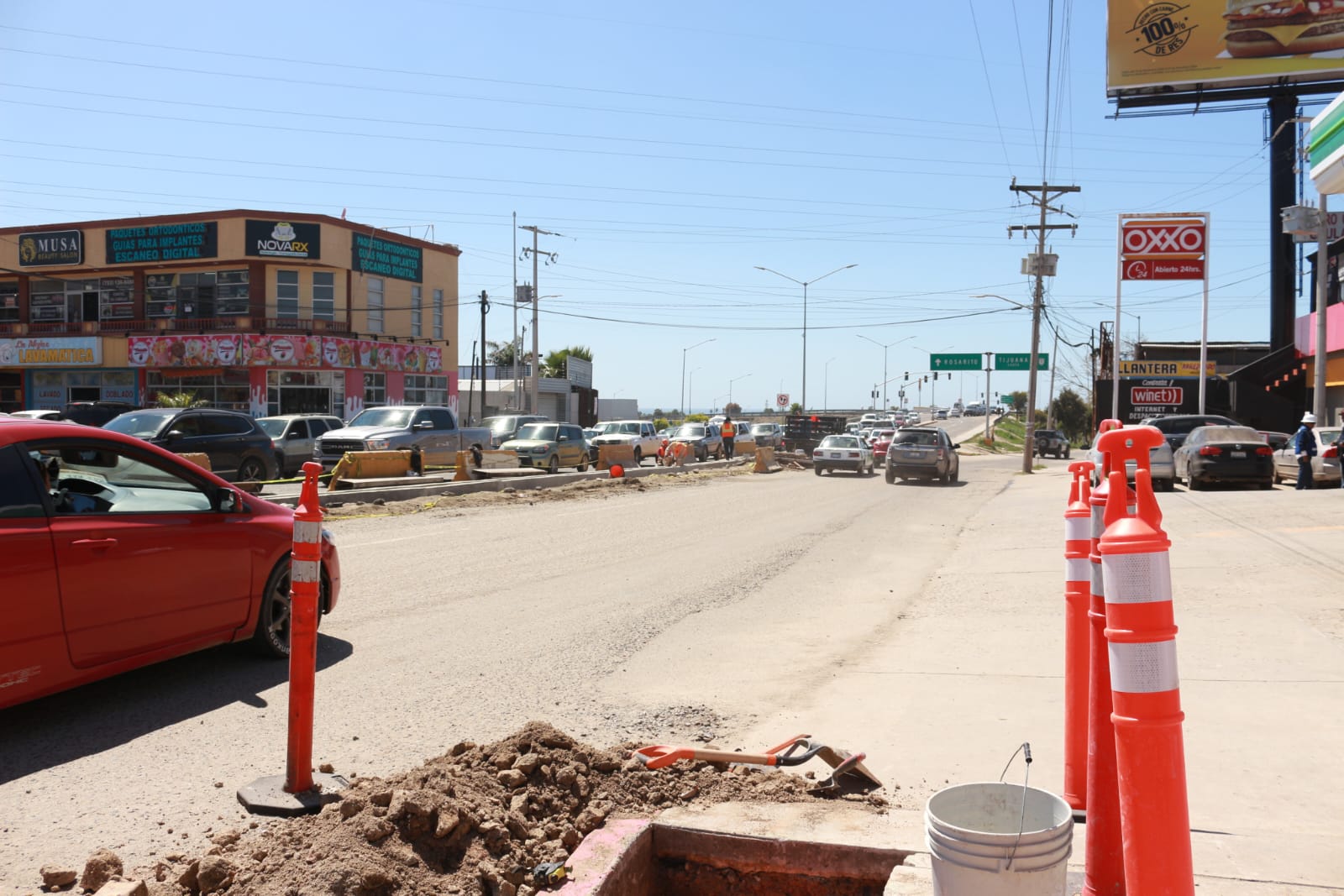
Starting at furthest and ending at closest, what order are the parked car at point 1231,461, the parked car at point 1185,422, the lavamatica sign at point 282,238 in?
the lavamatica sign at point 282,238 → the parked car at point 1185,422 → the parked car at point 1231,461

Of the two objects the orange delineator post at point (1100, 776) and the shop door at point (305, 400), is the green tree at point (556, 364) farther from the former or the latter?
the orange delineator post at point (1100, 776)

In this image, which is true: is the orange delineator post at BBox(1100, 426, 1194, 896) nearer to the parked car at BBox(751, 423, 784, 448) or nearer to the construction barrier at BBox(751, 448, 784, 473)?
Result: the construction barrier at BBox(751, 448, 784, 473)

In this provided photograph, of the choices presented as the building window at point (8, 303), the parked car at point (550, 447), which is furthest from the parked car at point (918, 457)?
the building window at point (8, 303)

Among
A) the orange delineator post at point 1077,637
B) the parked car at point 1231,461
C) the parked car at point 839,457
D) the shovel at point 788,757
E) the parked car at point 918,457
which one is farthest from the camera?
the parked car at point 839,457

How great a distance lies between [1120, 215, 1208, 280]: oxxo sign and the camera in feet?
138

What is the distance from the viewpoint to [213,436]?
20406mm

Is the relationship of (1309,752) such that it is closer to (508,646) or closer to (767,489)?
(508,646)

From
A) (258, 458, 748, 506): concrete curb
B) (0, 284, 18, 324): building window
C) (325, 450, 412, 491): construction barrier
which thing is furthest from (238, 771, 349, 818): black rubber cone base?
(0, 284, 18, 324): building window

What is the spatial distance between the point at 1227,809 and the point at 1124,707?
238 cm

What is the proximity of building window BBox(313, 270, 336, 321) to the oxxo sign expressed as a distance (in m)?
34.6

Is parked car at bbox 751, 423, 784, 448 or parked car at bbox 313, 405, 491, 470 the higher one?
parked car at bbox 313, 405, 491, 470

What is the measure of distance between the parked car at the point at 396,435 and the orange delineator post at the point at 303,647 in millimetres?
20486

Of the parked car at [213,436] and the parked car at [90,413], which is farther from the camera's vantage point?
the parked car at [90,413]

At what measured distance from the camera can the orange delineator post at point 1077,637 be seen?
158 inches
